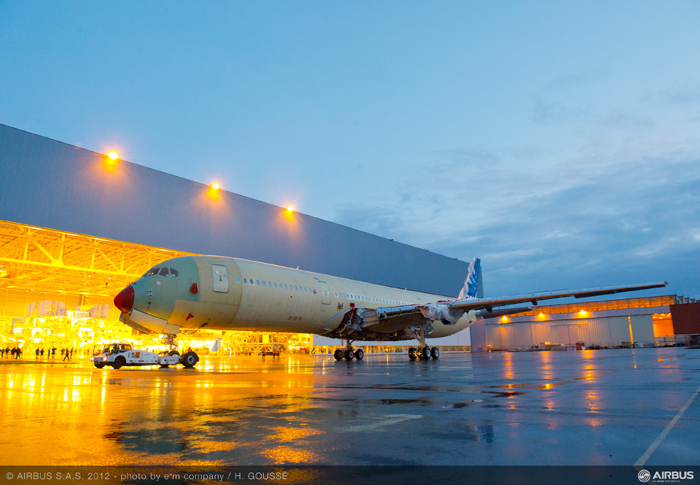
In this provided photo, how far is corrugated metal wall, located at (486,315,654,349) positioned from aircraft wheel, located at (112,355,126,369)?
84.5m

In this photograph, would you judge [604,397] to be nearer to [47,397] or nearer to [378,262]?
[47,397]

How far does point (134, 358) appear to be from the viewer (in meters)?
26.6

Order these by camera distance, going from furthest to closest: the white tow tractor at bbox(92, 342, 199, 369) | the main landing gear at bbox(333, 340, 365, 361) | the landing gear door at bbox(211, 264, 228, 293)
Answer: the main landing gear at bbox(333, 340, 365, 361), the white tow tractor at bbox(92, 342, 199, 369), the landing gear door at bbox(211, 264, 228, 293)

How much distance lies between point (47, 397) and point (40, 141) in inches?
1072

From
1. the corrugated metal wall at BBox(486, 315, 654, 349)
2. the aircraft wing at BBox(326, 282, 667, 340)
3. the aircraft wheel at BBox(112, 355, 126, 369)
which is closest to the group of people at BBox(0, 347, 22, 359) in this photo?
the aircraft wheel at BBox(112, 355, 126, 369)

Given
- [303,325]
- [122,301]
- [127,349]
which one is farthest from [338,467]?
[127,349]

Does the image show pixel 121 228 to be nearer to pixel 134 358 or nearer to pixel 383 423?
pixel 134 358

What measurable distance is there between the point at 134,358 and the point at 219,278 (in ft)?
32.6

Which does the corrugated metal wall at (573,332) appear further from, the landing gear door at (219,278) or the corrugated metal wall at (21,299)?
the landing gear door at (219,278)

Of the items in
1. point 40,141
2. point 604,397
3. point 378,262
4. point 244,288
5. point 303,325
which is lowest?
point 604,397

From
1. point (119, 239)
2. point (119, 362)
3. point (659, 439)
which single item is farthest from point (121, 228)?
point (659, 439)

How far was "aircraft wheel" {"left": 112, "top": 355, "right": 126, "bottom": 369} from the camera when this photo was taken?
25.7 metres

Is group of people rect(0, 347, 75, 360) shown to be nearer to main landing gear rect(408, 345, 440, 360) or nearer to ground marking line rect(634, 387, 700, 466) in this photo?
main landing gear rect(408, 345, 440, 360)

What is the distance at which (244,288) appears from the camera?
2203 cm
